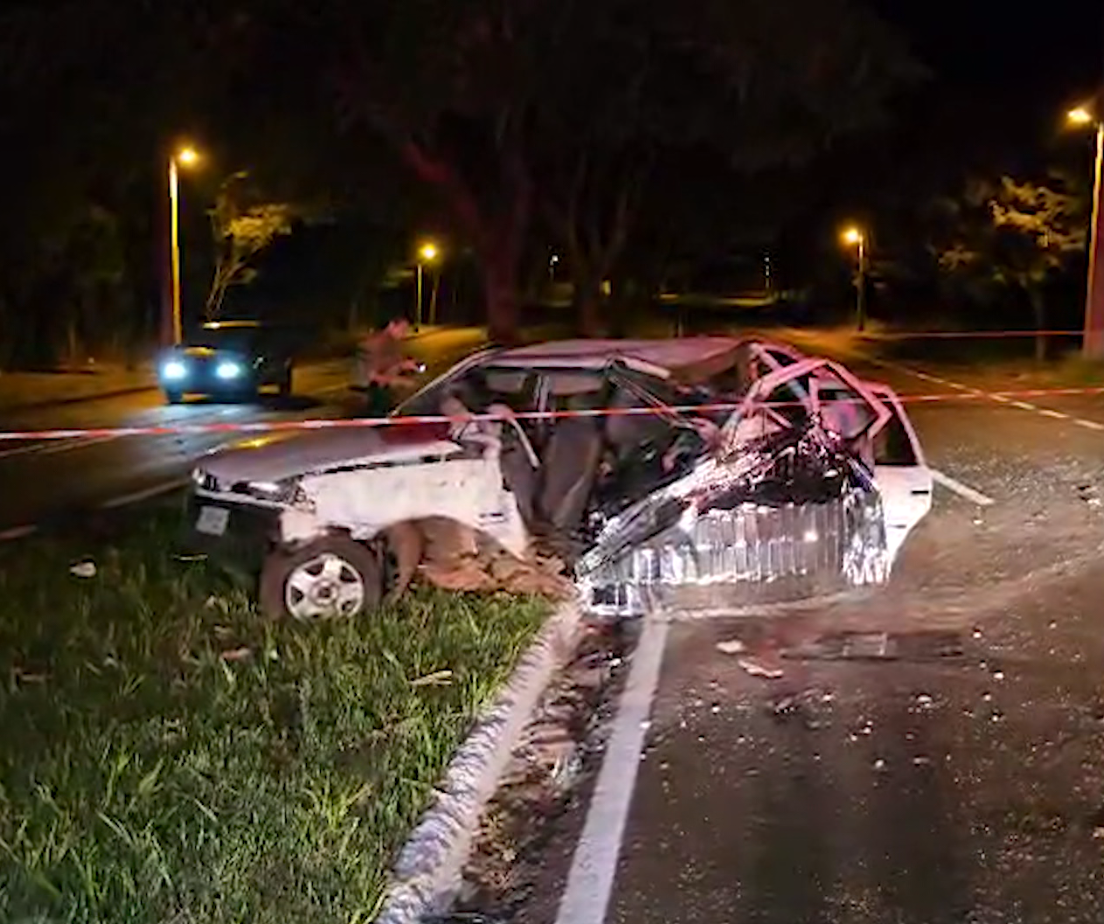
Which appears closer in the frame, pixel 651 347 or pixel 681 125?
pixel 651 347

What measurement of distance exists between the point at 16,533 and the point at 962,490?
26.0ft

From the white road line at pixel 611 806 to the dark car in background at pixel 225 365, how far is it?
20.0 m

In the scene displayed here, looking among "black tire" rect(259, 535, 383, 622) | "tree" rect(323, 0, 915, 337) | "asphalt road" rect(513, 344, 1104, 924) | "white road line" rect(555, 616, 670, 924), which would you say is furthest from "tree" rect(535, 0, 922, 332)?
"white road line" rect(555, 616, 670, 924)

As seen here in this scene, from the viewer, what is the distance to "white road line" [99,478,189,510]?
1418 centimetres

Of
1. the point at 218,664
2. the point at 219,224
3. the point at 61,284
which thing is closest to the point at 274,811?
the point at 218,664

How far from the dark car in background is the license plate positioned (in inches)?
727

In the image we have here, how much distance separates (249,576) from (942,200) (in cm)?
3894

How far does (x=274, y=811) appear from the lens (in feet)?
18.5

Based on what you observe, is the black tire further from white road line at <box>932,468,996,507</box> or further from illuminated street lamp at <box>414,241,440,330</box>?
illuminated street lamp at <box>414,241,440,330</box>

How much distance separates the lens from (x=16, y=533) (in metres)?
12.4

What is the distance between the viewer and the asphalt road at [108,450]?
47.1 feet

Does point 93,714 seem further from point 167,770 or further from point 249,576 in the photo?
point 249,576

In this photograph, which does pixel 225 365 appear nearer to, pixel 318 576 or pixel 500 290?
pixel 500 290

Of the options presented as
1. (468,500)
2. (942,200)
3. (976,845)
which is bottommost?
(976,845)
